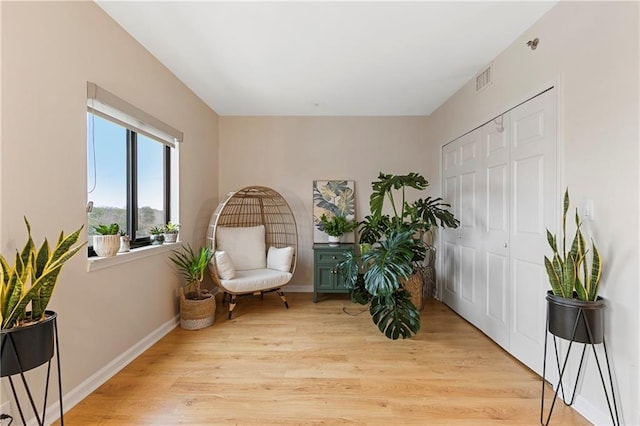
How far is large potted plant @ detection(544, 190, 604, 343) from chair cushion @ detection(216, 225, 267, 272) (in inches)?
112

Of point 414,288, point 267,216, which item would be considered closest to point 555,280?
point 414,288

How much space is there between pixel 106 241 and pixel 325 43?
2.08 metres

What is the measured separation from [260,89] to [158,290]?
220 centimetres

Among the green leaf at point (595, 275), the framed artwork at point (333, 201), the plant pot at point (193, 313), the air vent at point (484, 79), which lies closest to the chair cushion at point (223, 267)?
the plant pot at point (193, 313)

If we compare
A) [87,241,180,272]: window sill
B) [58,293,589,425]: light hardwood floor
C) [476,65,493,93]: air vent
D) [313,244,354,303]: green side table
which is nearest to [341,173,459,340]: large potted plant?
[58,293,589,425]: light hardwood floor

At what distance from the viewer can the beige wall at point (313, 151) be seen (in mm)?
3992

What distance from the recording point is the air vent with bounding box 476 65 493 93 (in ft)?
8.21

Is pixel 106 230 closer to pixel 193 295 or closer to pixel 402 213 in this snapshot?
pixel 193 295

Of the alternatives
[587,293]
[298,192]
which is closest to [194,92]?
[298,192]

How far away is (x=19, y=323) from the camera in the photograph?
1.21 metres

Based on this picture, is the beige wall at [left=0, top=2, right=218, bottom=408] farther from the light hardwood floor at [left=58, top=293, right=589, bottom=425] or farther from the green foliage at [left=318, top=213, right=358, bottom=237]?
the green foliage at [left=318, top=213, right=358, bottom=237]

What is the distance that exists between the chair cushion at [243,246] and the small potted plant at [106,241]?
152 cm

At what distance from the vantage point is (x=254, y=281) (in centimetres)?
311

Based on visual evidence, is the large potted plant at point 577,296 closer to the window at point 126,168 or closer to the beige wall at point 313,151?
the beige wall at point 313,151
